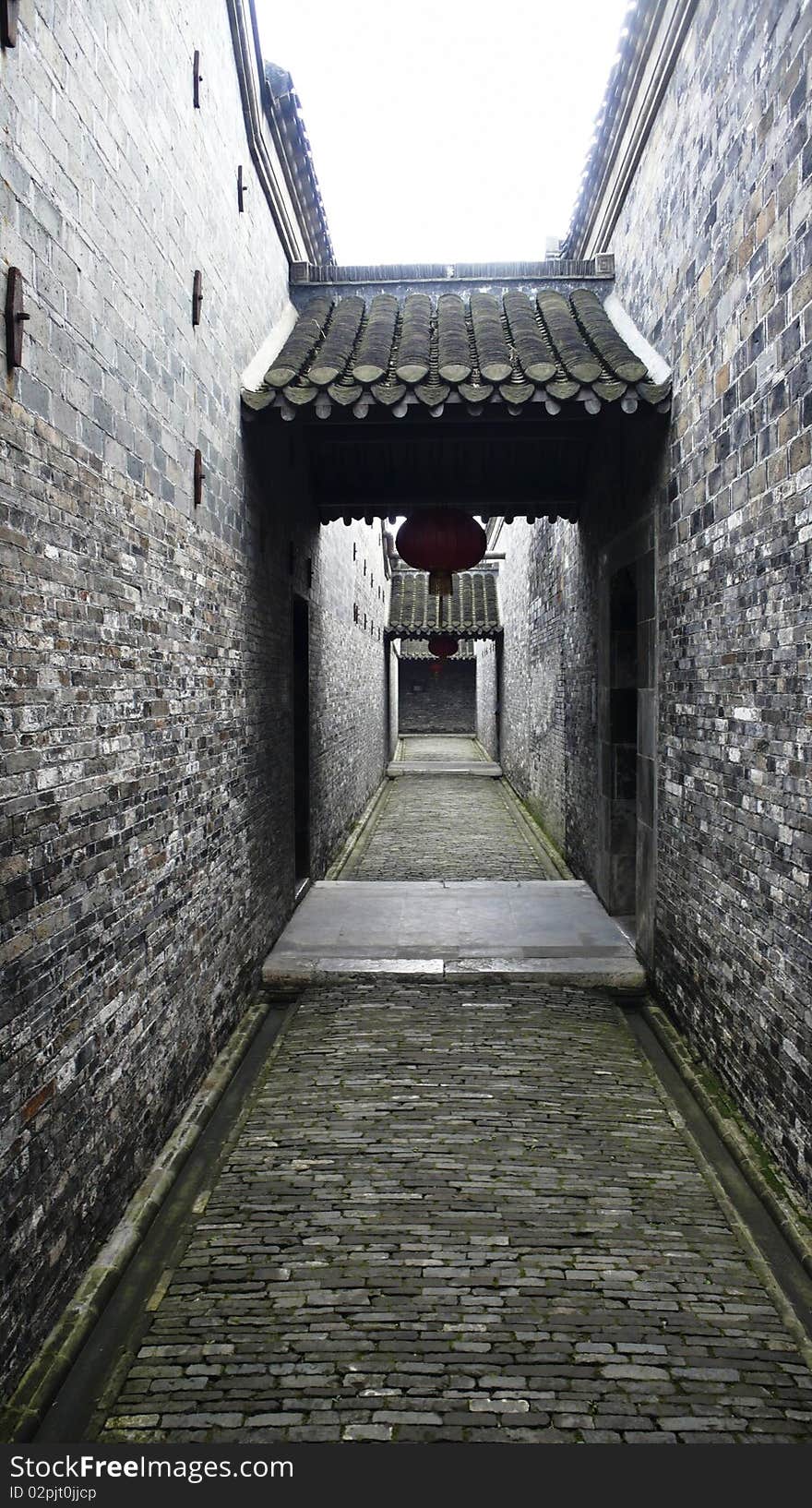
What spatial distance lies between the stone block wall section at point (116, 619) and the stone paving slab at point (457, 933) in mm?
875

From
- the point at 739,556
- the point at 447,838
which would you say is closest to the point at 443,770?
the point at 447,838

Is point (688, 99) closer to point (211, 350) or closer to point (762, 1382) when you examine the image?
point (211, 350)

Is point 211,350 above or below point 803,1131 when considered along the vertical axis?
above

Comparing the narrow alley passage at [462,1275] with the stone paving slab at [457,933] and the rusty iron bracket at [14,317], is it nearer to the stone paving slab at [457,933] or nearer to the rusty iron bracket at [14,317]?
the stone paving slab at [457,933]

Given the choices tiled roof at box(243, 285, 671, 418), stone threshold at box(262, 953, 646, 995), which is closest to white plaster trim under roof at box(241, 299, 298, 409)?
Answer: tiled roof at box(243, 285, 671, 418)

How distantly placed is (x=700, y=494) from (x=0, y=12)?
3.49 m

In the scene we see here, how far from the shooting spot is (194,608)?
4.13 metres

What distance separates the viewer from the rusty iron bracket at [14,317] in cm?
232

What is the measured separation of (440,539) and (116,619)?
333 centimetres

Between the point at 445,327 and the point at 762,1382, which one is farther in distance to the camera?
the point at 445,327

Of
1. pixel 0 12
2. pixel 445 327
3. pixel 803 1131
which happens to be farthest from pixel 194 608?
pixel 803 1131

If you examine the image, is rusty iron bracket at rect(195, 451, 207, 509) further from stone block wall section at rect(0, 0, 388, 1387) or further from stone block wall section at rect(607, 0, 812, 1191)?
stone block wall section at rect(607, 0, 812, 1191)

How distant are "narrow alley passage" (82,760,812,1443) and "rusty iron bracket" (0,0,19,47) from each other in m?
3.81

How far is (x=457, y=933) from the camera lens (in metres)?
6.32
